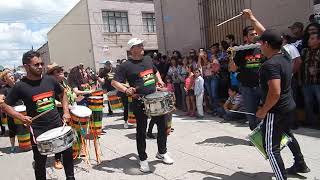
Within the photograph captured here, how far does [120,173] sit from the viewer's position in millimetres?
5609

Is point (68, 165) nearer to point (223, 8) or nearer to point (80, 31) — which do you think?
point (223, 8)

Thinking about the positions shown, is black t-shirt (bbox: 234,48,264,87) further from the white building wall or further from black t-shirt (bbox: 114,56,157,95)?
the white building wall

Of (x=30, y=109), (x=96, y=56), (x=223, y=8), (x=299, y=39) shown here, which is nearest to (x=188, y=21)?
(x=223, y=8)

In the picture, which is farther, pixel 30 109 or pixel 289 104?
pixel 30 109

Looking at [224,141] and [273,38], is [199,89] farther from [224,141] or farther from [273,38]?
[273,38]

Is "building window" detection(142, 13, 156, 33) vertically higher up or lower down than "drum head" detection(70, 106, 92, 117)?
higher up

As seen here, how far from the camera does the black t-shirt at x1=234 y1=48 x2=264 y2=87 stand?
5883mm

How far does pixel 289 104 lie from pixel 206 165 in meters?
1.81

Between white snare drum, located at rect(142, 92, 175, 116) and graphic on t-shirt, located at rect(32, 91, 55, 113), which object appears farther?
white snare drum, located at rect(142, 92, 175, 116)

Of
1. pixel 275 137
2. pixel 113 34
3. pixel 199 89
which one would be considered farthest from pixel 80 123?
pixel 113 34

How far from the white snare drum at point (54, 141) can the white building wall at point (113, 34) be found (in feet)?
72.3

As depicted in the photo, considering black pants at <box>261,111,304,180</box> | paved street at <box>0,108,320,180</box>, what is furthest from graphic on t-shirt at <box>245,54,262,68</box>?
black pants at <box>261,111,304,180</box>

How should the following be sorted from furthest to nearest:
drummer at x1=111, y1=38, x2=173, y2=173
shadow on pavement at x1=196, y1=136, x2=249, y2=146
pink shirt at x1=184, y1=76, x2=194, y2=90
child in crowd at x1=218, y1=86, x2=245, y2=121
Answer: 1. pink shirt at x1=184, y1=76, x2=194, y2=90
2. child in crowd at x1=218, y1=86, x2=245, y2=121
3. shadow on pavement at x1=196, y1=136, x2=249, y2=146
4. drummer at x1=111, y1=38, x2=173, y2=173

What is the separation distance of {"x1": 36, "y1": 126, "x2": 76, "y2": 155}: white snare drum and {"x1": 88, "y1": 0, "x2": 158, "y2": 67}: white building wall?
72.3 ft
